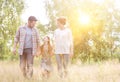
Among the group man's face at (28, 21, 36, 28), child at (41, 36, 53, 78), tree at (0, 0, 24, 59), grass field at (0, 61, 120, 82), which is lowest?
grass field at (0, 61, 120, 82)

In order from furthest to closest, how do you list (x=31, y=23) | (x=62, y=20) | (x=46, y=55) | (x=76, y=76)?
(x=46, y=55)
(x=31, y=23)
(x=62, y=20)
(x=76, y=76)

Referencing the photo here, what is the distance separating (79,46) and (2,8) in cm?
741

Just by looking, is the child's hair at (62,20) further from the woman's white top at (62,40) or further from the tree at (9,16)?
the tree at (9,16)

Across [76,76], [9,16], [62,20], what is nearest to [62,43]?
[62,20]

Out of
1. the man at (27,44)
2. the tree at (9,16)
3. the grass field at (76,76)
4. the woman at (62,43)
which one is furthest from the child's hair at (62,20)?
the tree at (9,16)

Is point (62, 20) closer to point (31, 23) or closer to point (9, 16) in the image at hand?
point (31, 23)

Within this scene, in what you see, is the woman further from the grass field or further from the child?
the child

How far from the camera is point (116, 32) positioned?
38.5 meters

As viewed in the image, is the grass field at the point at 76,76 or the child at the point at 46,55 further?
the child at the point at 46,55

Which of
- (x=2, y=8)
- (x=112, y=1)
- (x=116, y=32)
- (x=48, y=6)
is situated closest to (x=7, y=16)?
(x=2, y=8)

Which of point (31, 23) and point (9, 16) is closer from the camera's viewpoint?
point (31, 23)

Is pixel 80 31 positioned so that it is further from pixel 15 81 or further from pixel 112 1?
pixel 15 81

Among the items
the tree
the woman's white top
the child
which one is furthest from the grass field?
the tree

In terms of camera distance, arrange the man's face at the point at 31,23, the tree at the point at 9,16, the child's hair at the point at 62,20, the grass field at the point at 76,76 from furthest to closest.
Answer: the tree at the point at 9,16 < the man's face at the point at 31,23 < the child's hair at the point at 62,20 < the grass field at the point at 76,76
